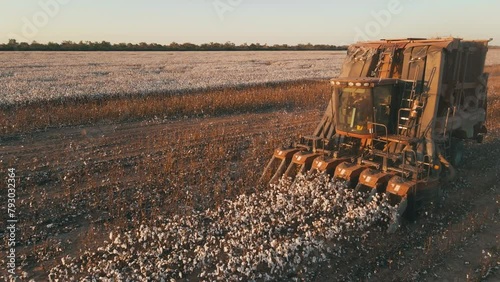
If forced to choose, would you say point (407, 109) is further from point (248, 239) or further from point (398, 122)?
point (248, 239)

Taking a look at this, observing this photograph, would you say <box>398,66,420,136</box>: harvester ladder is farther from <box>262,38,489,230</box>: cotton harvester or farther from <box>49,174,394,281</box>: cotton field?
<box>49,174,394,281</box>: cotton field

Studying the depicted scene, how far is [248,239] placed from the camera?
6465 millimetres

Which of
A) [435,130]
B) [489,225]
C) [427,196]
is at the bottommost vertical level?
[489,225]

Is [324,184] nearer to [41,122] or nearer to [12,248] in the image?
[12,248]

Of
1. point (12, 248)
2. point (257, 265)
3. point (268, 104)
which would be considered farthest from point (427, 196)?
point (268, 104)

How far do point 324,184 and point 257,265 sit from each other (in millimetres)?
2839

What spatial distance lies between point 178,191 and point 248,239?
2870 mm

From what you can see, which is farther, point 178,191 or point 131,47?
point 131,47

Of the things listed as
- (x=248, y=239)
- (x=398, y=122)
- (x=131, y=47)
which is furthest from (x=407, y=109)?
(x=131, y=47)

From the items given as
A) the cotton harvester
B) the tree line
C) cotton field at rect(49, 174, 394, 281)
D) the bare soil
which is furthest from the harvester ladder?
the tree line

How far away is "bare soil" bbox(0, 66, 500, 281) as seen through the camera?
6250mm

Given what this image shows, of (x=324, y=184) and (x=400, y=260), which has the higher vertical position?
(x=324, y=184)

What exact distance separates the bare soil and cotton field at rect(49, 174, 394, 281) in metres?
0.38

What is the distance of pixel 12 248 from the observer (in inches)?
256
